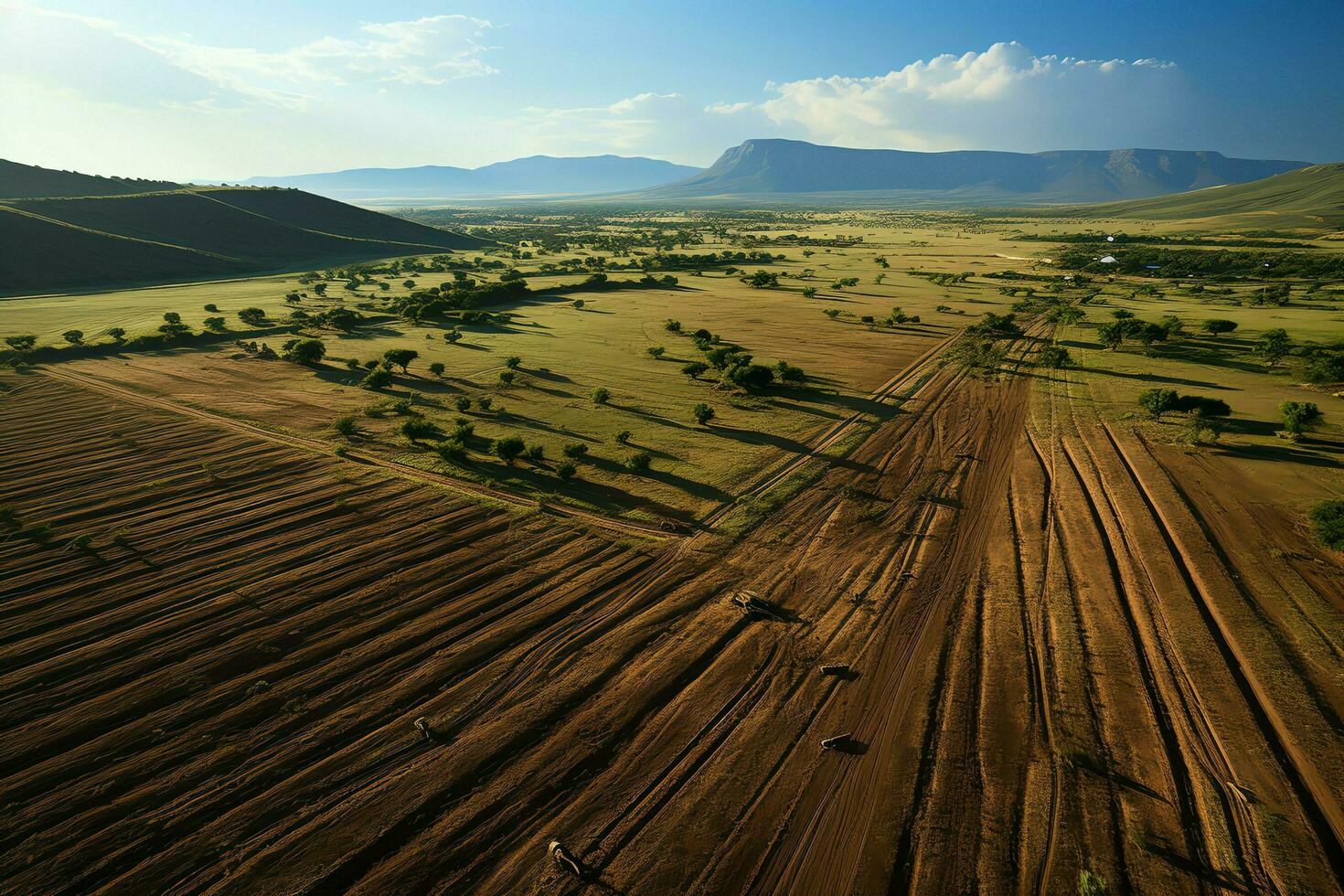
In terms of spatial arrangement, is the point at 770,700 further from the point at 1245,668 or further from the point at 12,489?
the point at 12,489

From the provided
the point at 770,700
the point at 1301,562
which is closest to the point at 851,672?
the point at 770,700

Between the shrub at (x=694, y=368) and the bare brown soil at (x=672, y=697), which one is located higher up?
the shrub at (x=694, y=368)

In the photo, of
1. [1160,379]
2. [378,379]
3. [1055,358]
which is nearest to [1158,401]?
[1160,379]

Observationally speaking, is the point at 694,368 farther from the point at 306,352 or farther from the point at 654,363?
the point at 306,352

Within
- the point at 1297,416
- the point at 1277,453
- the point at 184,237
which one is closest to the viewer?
the point at 1277,453

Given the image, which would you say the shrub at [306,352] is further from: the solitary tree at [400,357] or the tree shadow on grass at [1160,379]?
the tree shadow on grass at [1160,379]

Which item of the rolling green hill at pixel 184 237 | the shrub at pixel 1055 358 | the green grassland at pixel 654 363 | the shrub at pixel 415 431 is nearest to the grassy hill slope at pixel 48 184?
the rolling green hill at pixel 184 237
